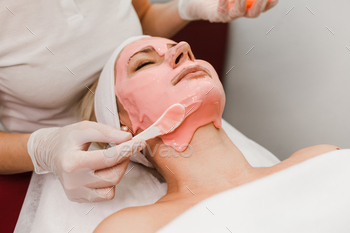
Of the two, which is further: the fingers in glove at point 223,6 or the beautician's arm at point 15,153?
the fingers in glove at point 223,6

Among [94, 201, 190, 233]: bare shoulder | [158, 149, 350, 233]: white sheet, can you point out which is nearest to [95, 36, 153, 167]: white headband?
[94, 201, 190, 233]: bare shoulder

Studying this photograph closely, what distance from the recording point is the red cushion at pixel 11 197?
3.35 feet

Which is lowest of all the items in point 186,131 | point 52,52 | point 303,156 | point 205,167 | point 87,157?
point 303,156

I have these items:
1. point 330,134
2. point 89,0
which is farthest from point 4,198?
point 330,134

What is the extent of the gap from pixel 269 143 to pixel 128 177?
84 cm

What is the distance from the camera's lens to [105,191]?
88 centimetres

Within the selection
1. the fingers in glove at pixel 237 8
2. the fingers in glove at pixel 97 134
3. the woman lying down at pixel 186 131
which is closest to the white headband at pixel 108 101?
the woman lying down at pixel 186 131

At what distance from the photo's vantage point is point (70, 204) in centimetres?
99

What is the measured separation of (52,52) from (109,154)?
1.77 ft

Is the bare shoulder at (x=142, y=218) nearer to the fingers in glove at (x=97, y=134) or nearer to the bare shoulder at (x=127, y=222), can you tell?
the bare shoulder at (x=127, y=222)

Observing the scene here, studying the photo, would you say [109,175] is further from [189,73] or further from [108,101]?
[189,73]

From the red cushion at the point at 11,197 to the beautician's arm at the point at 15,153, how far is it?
0.36ft

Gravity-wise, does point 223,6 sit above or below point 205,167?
above

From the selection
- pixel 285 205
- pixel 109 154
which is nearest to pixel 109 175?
pixel 109 154
